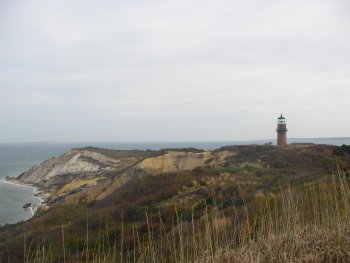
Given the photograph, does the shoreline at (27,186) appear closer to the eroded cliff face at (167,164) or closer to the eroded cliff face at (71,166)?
the eroded cliff face at (71,166)

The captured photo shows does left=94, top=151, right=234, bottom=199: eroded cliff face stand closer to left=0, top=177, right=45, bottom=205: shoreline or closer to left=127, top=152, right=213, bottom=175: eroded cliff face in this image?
left=127, top=152, right=213, bottom=175: eroded cliff face

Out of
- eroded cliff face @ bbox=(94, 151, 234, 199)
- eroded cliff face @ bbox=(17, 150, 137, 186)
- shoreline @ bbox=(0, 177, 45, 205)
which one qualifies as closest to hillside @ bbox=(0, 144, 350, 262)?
eroded cliff face @ bbox=(94, 151, 234, 199)

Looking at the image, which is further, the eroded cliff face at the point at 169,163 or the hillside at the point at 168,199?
the eroded cliff face at the point at 169,163

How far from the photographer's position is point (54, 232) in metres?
17.7

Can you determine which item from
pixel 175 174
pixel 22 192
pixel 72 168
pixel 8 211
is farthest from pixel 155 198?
pixel 72 168

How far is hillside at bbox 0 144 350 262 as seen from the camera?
12.6 meters

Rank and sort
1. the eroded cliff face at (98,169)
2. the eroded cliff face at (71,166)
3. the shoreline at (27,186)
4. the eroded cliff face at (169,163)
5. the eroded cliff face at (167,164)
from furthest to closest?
1. the eroded cliff face at (71,166)
2. the shoreline at (27,186)
3. the eroded cliff face at (169,163)
4. the eroded cliff face at (167,164)
5. the eroded cliff face at (98,169)

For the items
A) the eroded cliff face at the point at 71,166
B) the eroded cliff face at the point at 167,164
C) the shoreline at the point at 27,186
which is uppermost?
the eroded cliff face at the point at 167,164

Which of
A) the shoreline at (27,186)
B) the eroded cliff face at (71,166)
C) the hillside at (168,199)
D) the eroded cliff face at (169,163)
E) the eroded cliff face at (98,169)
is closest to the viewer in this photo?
the hillside at (168,199)

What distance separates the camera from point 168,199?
20.0m

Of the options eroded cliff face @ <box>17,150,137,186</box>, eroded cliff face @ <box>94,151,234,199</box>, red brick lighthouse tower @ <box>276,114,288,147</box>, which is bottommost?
eroded cliff face @ <box>17,150,137,186</box>

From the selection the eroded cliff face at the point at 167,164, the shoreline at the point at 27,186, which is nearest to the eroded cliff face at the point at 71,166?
the shoreline at the point at 27,186

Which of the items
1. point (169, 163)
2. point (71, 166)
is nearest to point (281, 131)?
point (169, 163)

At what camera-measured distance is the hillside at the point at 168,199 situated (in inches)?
496
